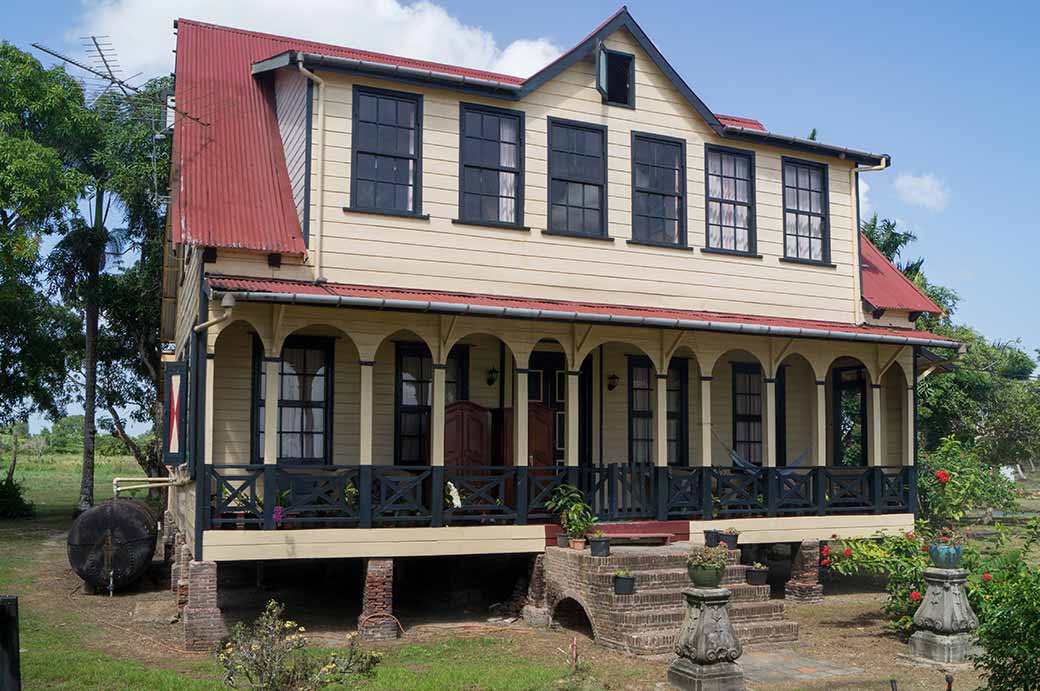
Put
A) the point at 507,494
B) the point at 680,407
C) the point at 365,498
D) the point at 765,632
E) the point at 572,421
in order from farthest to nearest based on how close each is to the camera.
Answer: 1. the point at 680,407
2. the point at 507,494
3. the point at 572,421
4. the point at 365,498
5. the point at 765,632

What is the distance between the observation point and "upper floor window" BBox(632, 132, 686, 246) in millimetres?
17062

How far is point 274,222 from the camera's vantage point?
14758 mm

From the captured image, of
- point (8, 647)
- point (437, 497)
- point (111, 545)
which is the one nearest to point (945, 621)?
point (437, 497)

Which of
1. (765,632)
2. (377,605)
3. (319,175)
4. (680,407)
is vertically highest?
(319,175)

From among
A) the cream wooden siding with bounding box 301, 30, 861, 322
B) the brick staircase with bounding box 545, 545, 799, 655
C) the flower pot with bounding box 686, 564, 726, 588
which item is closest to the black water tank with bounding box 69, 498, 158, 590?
the cream wooden siding with bounding box 301, 30, 861, 322

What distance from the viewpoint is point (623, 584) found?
13.0 meters

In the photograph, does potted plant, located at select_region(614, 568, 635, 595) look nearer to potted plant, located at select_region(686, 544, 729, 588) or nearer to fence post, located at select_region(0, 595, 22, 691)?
potted plant, located at select_region(686, 544, 729, 588)

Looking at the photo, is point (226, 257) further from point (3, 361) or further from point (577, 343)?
point (3, 361)

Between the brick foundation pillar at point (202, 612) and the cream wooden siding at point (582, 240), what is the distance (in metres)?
4.48

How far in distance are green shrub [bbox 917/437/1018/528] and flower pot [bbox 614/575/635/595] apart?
7489mm

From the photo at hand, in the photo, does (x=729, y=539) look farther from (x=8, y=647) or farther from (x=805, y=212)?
(x=8, y=647)

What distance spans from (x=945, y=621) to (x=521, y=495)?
19.4 ft

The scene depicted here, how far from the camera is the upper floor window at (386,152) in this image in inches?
596

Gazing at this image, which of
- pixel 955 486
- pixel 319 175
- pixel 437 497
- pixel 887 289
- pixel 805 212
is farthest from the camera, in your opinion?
pixel 887 289
